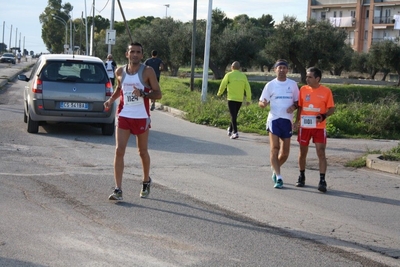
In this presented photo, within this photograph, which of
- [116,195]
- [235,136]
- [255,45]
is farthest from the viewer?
[255,45]

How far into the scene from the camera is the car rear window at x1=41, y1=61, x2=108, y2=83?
14305mm

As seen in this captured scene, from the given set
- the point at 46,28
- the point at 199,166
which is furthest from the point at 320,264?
the point at 46,28

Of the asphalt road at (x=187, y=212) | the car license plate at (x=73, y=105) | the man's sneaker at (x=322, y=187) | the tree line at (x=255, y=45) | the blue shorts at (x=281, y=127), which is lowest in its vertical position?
the asphalt road at (x=187, y=212)

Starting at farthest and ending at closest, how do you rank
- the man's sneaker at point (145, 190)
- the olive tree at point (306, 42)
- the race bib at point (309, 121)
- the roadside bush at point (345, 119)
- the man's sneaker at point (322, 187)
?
the olive tree at point (306, 42)
the roadside bush at point (345, 119)
the race bib at point (309, 121)
the man's sneaker at point (322, 187)
the man's sneaker at point (145, 190)

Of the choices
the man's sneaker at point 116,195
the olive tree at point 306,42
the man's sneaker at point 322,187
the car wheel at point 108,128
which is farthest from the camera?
the olive tree at point 306,42

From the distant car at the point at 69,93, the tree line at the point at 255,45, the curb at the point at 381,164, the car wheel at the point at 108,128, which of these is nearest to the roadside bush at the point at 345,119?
the car wheel at the point at 108,128

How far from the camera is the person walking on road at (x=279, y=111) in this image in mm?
9641

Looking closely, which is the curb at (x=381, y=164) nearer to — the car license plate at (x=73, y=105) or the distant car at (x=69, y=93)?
the distant car at (x=69, y=93)

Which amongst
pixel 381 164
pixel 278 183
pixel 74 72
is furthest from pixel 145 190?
pixel 74 72

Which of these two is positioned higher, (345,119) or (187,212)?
(345,119)

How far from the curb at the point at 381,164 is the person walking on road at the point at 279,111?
266cm

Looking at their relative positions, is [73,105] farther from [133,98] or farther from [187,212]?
[187,212]

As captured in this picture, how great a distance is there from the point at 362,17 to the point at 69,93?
243 feet

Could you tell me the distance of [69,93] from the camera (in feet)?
46.3
